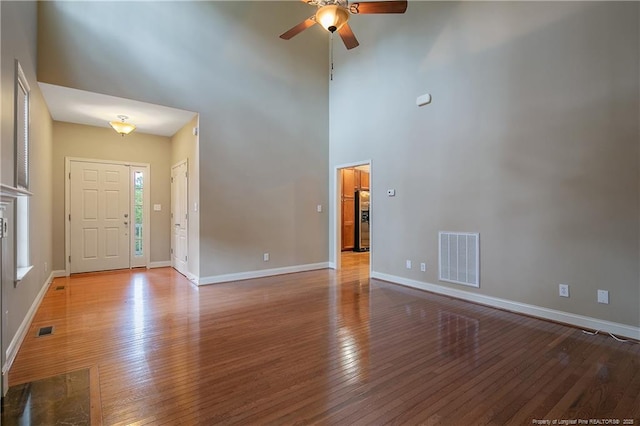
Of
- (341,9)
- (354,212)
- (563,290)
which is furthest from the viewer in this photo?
(354,212)

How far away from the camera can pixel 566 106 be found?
328 centimetres

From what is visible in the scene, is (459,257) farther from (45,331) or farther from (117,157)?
(117,157)

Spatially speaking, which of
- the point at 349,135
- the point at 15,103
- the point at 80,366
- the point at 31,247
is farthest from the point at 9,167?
the point at 349,135

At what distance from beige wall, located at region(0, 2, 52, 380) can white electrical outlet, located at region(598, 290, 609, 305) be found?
4828 millimetres

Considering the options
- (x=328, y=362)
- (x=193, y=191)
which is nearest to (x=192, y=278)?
(x=193, y=191)

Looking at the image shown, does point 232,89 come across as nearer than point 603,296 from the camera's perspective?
No

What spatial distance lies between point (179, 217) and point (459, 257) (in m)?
4.87

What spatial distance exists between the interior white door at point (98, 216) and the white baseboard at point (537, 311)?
5.26m

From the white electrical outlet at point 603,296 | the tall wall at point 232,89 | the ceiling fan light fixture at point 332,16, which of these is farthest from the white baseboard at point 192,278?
the white electrical outlet at point 603,296

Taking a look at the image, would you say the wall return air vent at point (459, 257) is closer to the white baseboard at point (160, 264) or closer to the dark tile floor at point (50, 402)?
the dark tile floor at point (50, 402)

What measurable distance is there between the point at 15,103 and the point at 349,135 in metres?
4.51

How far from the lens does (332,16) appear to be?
3.01m

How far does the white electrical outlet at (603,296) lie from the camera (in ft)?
10.0

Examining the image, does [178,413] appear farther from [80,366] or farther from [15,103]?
[15,103]
